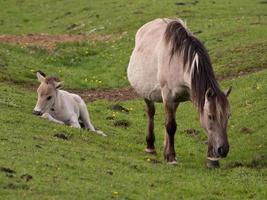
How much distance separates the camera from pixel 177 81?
1353 centimetres

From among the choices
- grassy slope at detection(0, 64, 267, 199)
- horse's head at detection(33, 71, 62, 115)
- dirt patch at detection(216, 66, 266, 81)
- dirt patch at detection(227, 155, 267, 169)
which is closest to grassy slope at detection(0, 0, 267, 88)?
dirt patch at detection(216, 66, 266, 81)

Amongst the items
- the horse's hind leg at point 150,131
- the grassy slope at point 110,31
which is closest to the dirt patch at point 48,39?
the grassy slope at point 110,31

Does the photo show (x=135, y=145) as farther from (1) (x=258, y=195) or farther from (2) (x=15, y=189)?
(2) (x=15, y=189)

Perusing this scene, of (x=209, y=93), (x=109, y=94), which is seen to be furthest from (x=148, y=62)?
(x=109, y=94)

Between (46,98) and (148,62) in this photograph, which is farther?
(46,98)

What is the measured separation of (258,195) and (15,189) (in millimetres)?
4045

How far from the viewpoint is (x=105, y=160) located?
13.0m

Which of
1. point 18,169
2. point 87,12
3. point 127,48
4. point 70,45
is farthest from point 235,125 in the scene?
point 87,12

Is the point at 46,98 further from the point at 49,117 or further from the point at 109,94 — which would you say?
the point at 109,94

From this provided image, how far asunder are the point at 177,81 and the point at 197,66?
2.47 ft

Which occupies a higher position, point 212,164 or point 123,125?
point 212,164

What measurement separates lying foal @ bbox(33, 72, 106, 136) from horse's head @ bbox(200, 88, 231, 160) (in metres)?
4.57

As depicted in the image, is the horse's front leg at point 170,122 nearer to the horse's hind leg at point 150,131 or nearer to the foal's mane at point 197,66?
the foal's mane at point 197,66

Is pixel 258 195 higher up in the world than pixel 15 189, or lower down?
lower down
